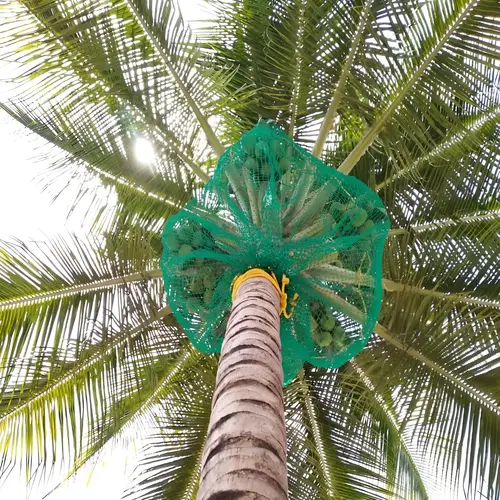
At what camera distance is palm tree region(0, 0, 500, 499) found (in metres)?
4.59

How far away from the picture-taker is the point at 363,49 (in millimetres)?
4844

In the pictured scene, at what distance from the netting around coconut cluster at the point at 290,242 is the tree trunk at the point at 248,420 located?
979 mm

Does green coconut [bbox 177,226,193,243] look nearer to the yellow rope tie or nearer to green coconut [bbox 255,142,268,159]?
the yellow rope tie

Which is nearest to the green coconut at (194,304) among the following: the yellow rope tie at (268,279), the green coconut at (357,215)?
the yellow rope tie at (268,279)

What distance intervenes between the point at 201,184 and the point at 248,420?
4086 millimetres

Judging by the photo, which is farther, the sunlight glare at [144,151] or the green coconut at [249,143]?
the sunlight glare at [144,151]

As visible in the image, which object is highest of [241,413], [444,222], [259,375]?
[444,222]

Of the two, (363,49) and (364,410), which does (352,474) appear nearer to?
(364,410)

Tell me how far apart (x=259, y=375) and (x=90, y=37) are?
12.1 feet

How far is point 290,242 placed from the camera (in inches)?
152

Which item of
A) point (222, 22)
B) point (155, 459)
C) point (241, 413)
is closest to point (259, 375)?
point (241, 413)

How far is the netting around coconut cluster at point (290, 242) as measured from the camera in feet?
13.0

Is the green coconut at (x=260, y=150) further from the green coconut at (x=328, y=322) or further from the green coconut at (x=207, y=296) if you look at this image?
the green coconut at (x=328, y=322)

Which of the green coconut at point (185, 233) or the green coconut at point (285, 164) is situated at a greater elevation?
the green coconut at point (285, 164)
